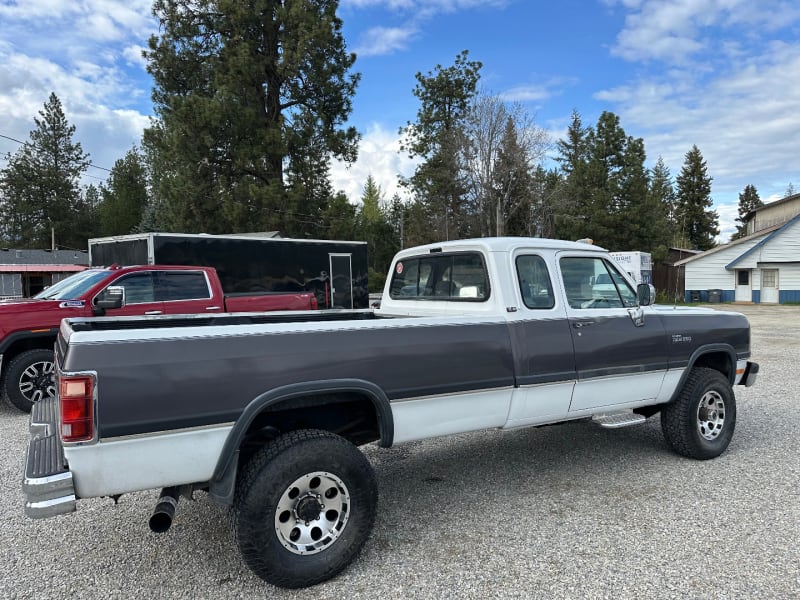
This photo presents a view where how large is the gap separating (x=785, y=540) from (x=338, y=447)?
2.96 m

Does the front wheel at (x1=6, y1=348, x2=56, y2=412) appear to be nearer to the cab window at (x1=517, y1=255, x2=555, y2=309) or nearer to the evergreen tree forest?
the cab window at (x1=517, y1=255, x2=555, y2=309)

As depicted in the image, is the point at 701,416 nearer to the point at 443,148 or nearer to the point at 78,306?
the point at 78,306

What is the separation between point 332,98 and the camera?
85.6 feet

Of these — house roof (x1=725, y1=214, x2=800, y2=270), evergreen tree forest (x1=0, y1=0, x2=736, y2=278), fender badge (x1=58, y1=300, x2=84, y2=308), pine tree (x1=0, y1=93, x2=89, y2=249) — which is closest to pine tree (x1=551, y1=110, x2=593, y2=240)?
evergreen tree forest (x1=0, y1=0, x2=736, y2=278)

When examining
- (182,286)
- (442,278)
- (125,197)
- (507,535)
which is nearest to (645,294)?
(442,278)

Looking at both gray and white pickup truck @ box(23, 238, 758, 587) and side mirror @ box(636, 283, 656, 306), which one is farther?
side mirror @ box(636, 283, 656, 306)

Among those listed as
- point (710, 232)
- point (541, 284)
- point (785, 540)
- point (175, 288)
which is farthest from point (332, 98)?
point (710, 232)

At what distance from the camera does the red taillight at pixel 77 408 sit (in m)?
2.54

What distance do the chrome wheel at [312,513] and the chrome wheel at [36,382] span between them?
17.3 feet

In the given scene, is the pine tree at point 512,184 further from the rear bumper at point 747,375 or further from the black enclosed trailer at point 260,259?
the rear bumper at point 747,375

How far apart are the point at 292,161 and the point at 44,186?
3639 cm

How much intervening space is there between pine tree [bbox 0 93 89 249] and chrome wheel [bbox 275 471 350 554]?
5518 centimetres

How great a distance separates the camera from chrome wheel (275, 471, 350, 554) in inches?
120

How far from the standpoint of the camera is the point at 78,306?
7.05 m
